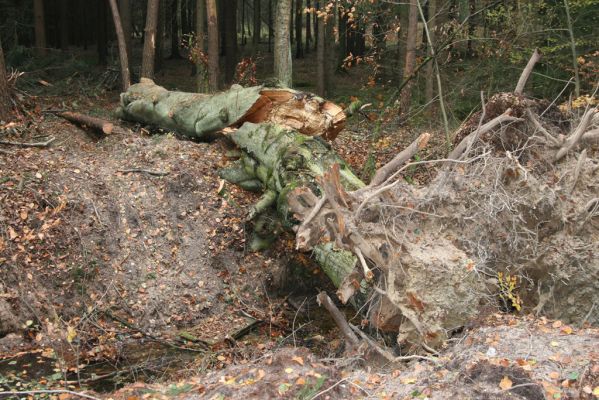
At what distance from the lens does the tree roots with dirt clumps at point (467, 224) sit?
18.5 feet

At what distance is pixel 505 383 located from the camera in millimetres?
4312

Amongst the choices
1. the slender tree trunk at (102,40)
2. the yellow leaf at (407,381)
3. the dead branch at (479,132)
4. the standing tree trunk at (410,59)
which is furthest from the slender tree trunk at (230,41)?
the yellow leaf at (407,381)

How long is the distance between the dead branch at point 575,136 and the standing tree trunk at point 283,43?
252 inches

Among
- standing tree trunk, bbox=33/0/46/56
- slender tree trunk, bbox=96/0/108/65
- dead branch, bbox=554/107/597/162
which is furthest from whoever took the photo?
slender tree trunk, bbox=96/0/108/65

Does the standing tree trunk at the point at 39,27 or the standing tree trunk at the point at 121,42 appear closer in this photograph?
the standing tree trunk at the point at 121,42

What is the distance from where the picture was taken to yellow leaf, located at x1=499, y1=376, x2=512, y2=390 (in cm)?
429

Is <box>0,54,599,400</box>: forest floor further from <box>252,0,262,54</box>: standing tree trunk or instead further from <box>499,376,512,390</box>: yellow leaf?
<box>252,0,262,54</box>: standing tree trunk

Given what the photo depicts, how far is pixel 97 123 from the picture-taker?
10.8m

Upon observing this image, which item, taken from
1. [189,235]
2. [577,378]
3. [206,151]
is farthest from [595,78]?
[577,378]

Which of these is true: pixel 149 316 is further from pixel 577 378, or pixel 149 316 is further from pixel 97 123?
pixel 577 378

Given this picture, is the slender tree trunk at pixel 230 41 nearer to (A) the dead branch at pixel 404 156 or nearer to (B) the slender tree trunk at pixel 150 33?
(B) the slender tree trunk at pixel 150 33

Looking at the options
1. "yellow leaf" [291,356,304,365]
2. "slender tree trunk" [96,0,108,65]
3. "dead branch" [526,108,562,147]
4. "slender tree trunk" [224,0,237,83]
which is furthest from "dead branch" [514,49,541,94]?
"slender tree trunk" [96,0,108,65]

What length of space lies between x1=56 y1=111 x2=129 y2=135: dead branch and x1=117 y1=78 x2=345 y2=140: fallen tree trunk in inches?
20.7

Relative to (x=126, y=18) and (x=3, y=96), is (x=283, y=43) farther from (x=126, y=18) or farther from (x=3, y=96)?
(x=126, y=18)
